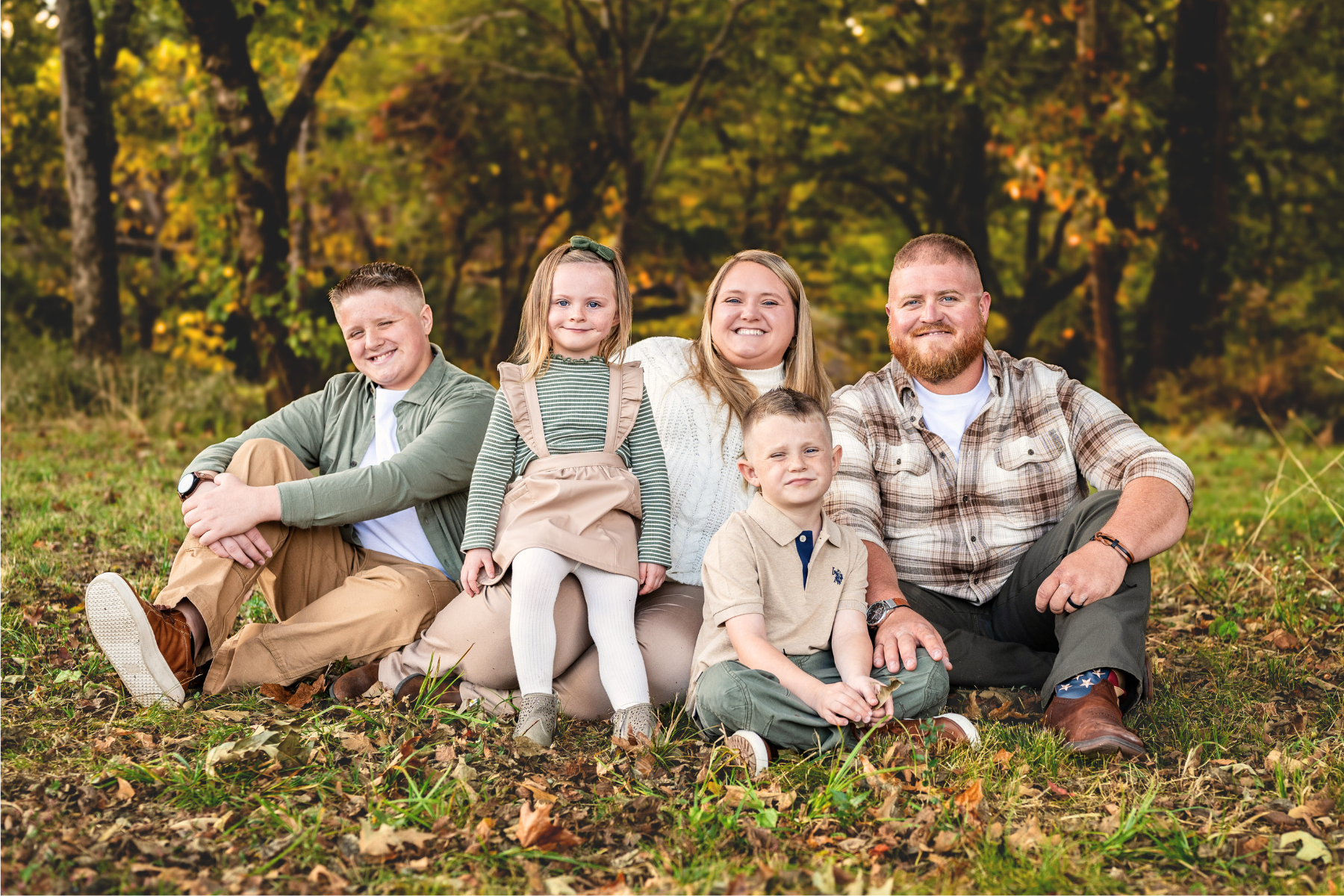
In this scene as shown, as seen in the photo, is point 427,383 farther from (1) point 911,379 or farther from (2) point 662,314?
(2) point 662,314

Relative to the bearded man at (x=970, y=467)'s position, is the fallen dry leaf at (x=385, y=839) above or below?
below

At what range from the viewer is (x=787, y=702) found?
3217mm

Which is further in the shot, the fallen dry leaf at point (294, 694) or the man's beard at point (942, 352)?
the man's beard at point (942, 352)

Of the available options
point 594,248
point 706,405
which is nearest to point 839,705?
point 706,405

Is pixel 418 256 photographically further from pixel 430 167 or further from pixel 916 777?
pixel 916 777

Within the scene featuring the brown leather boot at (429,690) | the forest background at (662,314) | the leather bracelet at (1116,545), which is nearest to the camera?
the forest background at (662,314)

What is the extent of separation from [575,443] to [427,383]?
0.73 meters

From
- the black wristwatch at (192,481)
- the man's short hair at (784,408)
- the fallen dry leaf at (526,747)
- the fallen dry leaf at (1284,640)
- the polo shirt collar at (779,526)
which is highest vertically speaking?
the man's short hair at (784,408)

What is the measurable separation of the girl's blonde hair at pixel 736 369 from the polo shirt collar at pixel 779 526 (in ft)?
1.81

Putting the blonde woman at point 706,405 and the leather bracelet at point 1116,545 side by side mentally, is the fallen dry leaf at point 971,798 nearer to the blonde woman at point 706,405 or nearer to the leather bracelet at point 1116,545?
the leather bracelet at point 1116,545

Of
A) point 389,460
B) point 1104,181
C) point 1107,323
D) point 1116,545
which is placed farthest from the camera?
point 1107,323

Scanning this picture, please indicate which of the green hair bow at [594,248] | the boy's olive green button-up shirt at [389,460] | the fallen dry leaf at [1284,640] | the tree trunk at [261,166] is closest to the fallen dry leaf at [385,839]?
the boy's olive green button-up shirt at [389,460]

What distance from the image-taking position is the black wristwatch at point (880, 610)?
3.50 m

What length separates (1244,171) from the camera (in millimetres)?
15039
